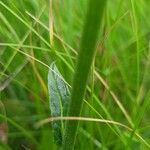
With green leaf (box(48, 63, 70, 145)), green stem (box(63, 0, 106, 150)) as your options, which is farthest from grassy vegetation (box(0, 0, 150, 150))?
green stem (box(63, 0, 106, 150))

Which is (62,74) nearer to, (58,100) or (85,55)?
(58,100)

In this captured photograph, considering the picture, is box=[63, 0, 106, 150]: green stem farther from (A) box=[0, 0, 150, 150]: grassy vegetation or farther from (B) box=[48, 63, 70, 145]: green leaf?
(A) box=[0, 0, 150, 150]: grassy vegetation

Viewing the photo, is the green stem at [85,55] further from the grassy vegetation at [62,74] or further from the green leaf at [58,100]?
the grassy vegetation at [62,74]

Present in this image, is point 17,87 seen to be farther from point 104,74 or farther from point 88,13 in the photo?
point 88,13

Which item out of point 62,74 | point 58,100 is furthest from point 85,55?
point 62,74

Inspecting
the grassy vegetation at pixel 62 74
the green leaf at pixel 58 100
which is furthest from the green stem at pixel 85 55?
the grassy vegetation at pixel 62 74

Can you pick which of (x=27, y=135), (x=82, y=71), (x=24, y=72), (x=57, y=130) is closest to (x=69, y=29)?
(x=24, y=72)
